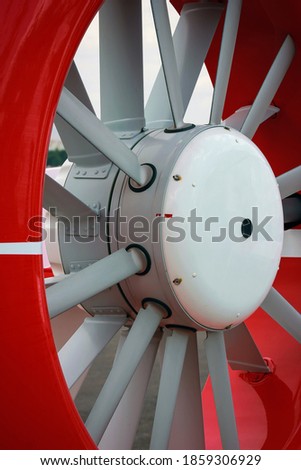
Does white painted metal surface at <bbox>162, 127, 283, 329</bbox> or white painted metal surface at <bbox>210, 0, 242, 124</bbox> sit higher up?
white painted metal surface at <bbox>210, 0, 242, 124</bbox>

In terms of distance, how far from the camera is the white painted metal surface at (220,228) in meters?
2.81

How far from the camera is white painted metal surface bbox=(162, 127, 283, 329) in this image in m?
2.81

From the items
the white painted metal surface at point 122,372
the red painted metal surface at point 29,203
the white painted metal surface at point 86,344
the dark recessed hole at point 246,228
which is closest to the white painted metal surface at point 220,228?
the dark recessed hole at point 246,228

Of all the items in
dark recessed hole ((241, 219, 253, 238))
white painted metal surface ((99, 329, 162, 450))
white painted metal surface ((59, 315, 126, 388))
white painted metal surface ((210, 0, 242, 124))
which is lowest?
white painted metal surface ((99, 329, 162, 450))

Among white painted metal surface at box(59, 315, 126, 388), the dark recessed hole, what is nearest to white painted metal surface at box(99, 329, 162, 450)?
white painted metal surface at box(59, 315, 126, 388)

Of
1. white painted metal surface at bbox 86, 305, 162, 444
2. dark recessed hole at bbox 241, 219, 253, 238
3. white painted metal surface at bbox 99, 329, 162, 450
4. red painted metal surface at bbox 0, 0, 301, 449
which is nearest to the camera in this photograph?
red painted metal surface at bbox 0, 0, 301, 449

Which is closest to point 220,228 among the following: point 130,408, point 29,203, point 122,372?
point 122,372

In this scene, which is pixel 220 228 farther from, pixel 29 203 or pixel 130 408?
pixel 130 408

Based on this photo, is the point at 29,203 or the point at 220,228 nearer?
the point at 29,203

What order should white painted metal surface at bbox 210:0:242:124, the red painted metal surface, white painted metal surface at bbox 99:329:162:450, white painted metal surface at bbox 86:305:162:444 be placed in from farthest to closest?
white painted metal surface at bbox 99:329:162:450
white painted metal surface at bbox 210:0:242:124
white painted metal surface at bbox 86:305:162:444
the red painted metal surface

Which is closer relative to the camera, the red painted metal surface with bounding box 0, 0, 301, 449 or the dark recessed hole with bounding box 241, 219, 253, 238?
the red painted metal surface with bounding box 0, 0, 301, 449

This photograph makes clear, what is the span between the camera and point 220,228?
288 cm

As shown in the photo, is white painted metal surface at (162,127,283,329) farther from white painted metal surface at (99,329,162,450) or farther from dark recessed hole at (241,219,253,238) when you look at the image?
white painted metal surface at (99,329,162,450)

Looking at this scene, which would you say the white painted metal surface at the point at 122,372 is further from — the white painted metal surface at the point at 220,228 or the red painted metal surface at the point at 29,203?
the red painted metal surface at the point at 29,203
